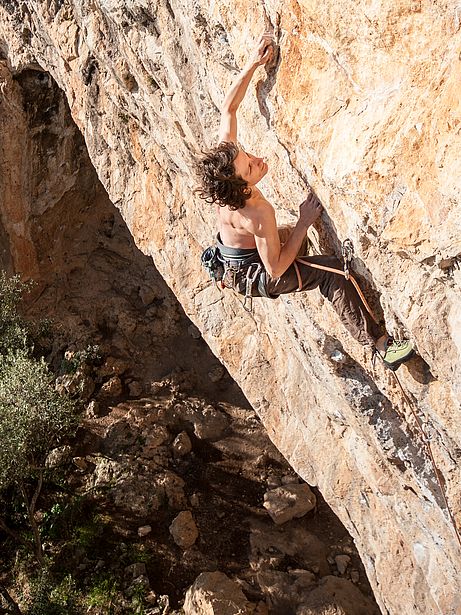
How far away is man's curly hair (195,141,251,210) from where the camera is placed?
327 centimetres

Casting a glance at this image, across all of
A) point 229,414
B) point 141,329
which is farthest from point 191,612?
point 141,329

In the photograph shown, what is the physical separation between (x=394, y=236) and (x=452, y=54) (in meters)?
0.87

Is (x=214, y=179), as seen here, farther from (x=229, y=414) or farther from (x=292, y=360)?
(x=229, y=414)

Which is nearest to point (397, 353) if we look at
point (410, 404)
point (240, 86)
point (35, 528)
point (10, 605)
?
point (410, 404)

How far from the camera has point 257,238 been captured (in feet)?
11.8

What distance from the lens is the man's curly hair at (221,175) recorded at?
129 inches

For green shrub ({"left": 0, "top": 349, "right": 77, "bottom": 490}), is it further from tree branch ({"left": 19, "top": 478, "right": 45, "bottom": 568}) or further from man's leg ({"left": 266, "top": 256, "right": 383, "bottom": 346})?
man's leg ({"left": 266, "top": 256, "right": 383, "bottom": 346})

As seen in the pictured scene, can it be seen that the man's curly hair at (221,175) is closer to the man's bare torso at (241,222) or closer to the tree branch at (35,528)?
the man's bare torso at (241,222)

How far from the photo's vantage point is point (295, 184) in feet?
13.3

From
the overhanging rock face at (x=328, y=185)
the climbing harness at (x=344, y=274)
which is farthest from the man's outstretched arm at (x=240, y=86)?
the climbing harness at (x=344, y=274)

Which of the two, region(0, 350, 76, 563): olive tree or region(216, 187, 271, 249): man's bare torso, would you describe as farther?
region(0, 350, 76, 563): olive tree

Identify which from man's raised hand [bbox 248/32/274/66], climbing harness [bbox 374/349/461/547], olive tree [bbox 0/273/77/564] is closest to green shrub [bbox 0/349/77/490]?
olive tree [bbox 0/273/77/564]

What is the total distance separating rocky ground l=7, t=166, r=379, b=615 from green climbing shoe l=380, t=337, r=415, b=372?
5839mm

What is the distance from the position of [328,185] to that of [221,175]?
2.02 feet
